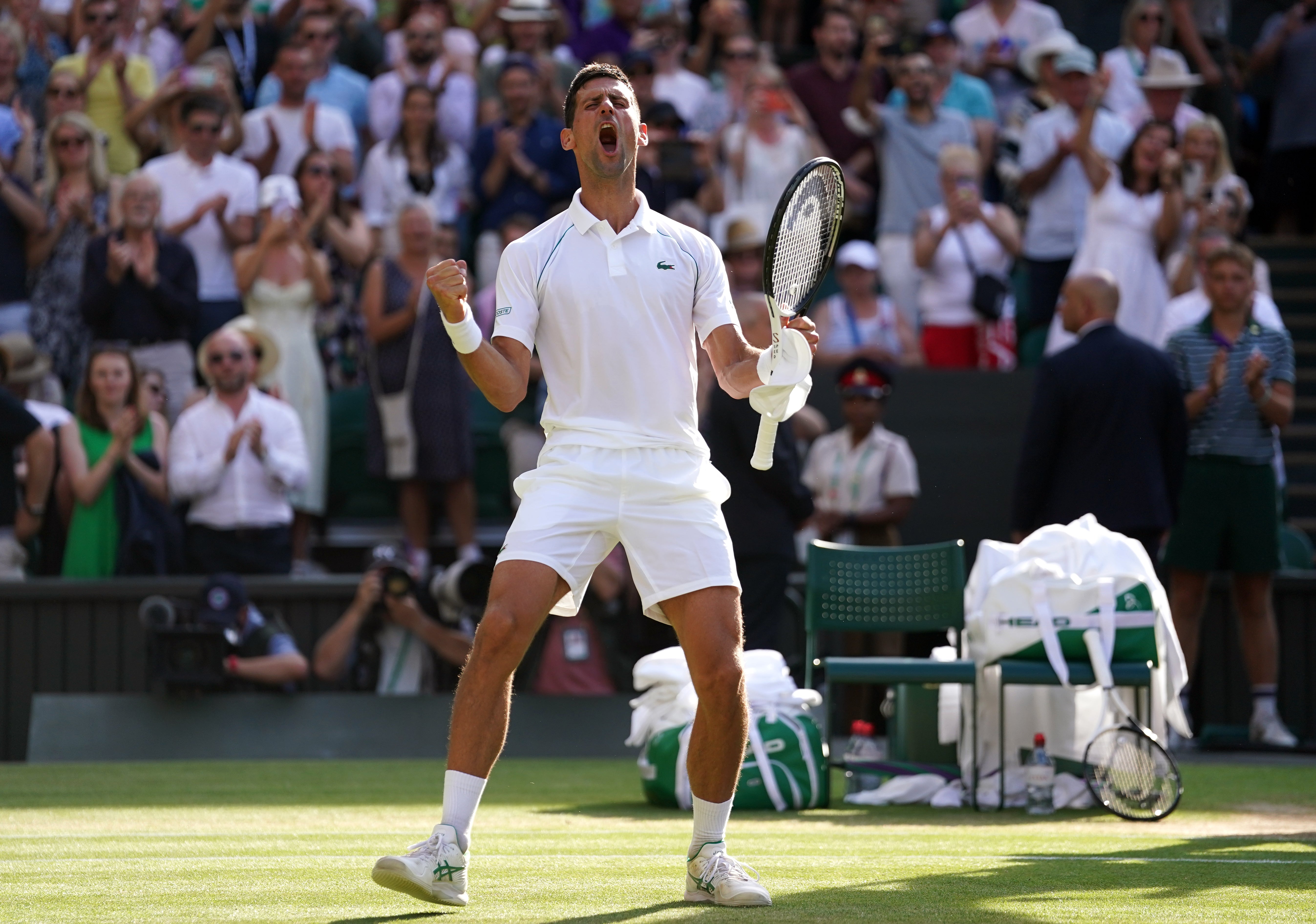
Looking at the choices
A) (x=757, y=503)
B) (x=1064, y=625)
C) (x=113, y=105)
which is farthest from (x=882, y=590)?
(x=113, y=105)

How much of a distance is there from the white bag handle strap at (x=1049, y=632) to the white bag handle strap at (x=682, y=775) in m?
1.50


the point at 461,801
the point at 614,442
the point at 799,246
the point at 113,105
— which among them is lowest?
the point at 461,801

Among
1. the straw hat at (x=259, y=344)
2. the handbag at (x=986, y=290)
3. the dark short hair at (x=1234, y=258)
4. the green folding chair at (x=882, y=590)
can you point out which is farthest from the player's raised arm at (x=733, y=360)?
the handbag at (x=986, y=290)

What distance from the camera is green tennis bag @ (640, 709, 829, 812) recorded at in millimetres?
7770

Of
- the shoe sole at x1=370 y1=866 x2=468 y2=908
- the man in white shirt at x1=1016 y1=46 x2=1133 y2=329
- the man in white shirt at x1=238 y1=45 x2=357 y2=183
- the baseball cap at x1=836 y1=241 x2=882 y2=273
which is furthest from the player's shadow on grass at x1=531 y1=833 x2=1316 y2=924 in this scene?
the man in white shirt at x1=238 y1=45 x2=357 y2=183

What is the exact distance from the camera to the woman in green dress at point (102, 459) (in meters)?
10.7

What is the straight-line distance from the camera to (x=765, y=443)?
500 cm

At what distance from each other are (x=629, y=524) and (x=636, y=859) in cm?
149

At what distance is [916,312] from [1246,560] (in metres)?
3.70

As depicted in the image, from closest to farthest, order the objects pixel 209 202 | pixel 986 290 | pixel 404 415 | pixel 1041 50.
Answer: pixel 404 415
pixel 209 202
pixel 986 290
pixel 1041 50

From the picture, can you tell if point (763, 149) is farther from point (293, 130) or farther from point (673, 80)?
point (293, 130)

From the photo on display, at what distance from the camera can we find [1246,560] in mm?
10141

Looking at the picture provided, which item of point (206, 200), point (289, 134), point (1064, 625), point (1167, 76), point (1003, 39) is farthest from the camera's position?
point (1003, 39)

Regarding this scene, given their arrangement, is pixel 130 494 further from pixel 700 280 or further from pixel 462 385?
pixel 700 280
